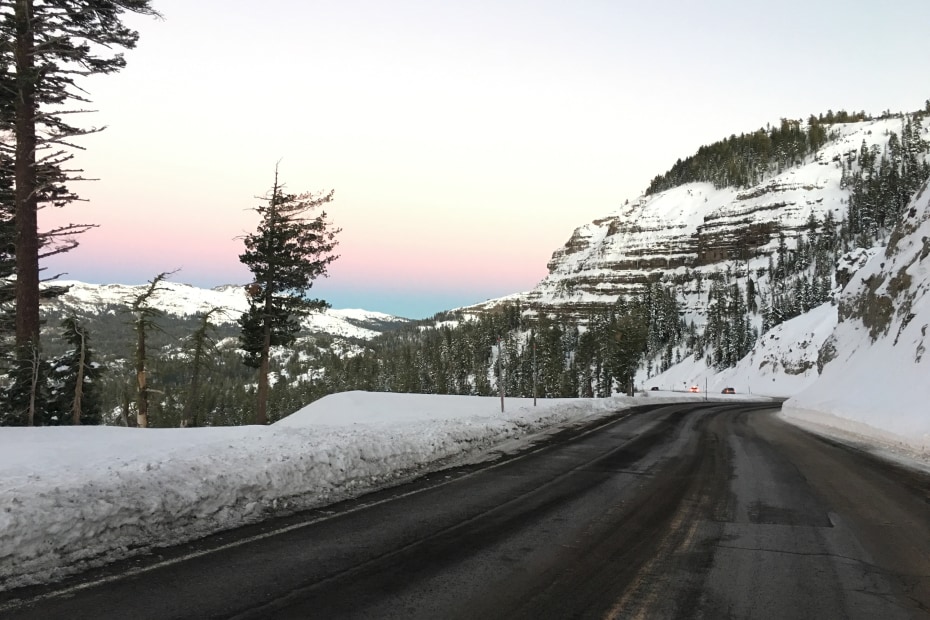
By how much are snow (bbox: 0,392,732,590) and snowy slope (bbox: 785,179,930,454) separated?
11468 mm

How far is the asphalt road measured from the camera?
4082mm

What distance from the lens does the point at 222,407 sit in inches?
4050

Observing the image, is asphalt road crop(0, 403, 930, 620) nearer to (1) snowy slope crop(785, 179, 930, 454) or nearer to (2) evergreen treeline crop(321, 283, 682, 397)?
(1) snowy slope crop(785, 179, 930, 454)

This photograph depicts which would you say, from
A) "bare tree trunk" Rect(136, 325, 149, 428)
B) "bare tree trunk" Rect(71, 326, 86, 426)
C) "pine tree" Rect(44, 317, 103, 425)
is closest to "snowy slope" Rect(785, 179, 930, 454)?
"bare tree trunk" Rect(71, 326, 86, 426)

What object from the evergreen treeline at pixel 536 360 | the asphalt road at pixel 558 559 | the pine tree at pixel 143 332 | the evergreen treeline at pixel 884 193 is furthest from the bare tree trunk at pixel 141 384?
the evergreen treeline at pixel 884 193

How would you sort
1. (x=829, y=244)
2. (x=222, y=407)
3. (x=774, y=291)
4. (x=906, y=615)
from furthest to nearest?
(x=829, y=244) → (x=774, y=291) → (x=222, y=407) → (x=906, y=615)

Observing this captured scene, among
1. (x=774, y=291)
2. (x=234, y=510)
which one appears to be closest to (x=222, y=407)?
(x=234, y=510)

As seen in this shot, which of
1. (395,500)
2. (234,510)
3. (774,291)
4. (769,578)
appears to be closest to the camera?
(769,578)

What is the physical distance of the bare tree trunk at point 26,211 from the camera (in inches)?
527

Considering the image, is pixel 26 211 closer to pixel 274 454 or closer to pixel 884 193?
pixel 274 454

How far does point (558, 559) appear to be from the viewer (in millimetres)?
5160

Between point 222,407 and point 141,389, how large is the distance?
7988 cm

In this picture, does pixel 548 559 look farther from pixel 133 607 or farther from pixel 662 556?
pixel 133 607

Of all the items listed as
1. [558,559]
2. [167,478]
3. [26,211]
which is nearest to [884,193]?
[558,559]
